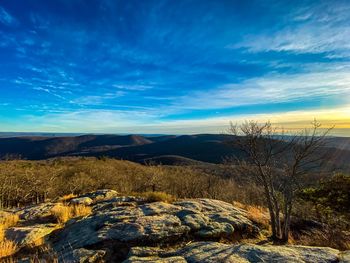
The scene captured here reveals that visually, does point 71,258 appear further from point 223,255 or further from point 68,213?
point 68,213

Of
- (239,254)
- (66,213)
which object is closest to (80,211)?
(66,213)

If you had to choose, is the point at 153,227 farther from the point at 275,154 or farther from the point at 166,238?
the point at 275,154

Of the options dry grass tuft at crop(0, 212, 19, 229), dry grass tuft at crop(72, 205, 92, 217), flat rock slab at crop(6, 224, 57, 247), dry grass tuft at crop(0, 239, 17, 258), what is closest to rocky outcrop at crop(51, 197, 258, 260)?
flat rock slab at crop(6, 224, 57, 247)

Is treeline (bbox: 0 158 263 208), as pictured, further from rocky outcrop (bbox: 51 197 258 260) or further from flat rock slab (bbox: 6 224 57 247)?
flat rock slab (bbox: 6 224 57 247)

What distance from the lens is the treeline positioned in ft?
67.4

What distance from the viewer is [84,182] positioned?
28.3 meters

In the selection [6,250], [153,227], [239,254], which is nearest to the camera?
[239,254]

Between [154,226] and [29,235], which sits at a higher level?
[154,226]

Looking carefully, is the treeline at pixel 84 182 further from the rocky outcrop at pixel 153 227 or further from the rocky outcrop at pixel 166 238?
the rocky outcrop at pixel 166 238

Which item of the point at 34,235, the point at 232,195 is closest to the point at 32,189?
the point at 34,235

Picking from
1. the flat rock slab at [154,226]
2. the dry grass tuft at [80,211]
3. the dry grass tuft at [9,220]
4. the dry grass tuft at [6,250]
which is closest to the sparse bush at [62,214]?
the dry grass tuft at [80,211]

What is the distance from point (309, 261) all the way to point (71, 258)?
4.52 metres

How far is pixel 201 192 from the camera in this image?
129 ft

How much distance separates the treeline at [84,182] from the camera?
20531 mm
